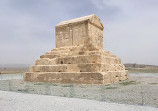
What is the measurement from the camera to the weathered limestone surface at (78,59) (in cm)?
1174

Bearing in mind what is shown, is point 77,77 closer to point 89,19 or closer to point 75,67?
point 75,67

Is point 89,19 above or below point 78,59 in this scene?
above

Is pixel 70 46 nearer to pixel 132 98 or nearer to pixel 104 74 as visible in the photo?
pixel 104 74

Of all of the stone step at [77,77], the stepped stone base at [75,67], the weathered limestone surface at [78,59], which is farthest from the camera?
the weathered limestone surface at [78,59]

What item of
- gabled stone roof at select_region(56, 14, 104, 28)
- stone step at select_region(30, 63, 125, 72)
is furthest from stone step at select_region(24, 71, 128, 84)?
gabled stone roof at select_region(56, 14, 104, 28)

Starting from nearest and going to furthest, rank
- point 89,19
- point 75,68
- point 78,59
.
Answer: point 75,68
point 78,59
point 89,19

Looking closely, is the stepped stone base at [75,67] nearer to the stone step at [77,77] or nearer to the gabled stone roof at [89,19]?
the stone step at [77,77]

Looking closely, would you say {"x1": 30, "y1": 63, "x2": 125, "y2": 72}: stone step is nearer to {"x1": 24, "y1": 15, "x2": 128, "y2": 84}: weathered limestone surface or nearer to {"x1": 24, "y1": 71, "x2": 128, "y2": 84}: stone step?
{"x1": 24, "y1": 15, "x2": 128, "y2": 84}: weathered limestone surface

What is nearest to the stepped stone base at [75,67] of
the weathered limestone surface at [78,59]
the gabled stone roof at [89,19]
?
the weathered limestone surface at [78,59]

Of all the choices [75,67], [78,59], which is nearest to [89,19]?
[78,59]

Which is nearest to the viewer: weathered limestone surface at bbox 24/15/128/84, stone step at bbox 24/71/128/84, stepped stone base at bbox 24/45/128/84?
stone step at bbox 24/71/128/84

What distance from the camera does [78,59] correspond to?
41.7ft

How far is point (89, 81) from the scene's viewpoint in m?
11.4

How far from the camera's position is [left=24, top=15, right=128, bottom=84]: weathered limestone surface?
11.7m
